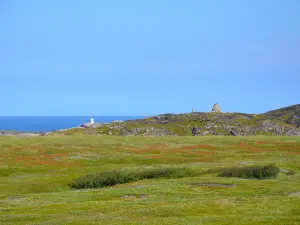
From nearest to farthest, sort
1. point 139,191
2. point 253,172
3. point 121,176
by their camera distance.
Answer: point 139,191
point 121,176
point 253,172

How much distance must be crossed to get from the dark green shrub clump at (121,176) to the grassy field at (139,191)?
2249 millimetres

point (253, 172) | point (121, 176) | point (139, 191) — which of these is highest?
point (121, 176)

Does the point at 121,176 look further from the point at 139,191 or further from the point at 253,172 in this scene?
the point at 253,172

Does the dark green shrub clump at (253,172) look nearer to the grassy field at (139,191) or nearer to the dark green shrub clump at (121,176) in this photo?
the grassy field at (139,191)

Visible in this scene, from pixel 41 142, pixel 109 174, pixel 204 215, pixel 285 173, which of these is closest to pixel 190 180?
pixel 109 174

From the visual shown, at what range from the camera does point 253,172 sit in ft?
231

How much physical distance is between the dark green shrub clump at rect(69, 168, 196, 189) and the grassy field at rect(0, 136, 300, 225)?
2.25 m

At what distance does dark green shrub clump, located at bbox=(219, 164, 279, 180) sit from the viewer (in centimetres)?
6931

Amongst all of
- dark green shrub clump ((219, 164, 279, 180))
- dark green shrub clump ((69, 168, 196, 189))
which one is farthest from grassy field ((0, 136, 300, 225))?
dark green shrub clump ((69, 168, 196, 189))

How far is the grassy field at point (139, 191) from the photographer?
121 feet

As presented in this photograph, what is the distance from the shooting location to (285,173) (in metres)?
72.8

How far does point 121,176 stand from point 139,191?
49.1 feet

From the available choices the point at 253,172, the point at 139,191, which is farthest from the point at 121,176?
the point at 253,172

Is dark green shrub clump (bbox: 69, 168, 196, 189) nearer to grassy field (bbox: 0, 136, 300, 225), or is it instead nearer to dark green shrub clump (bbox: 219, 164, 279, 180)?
grassy field (bbox: 0, 136, 300, 225)
